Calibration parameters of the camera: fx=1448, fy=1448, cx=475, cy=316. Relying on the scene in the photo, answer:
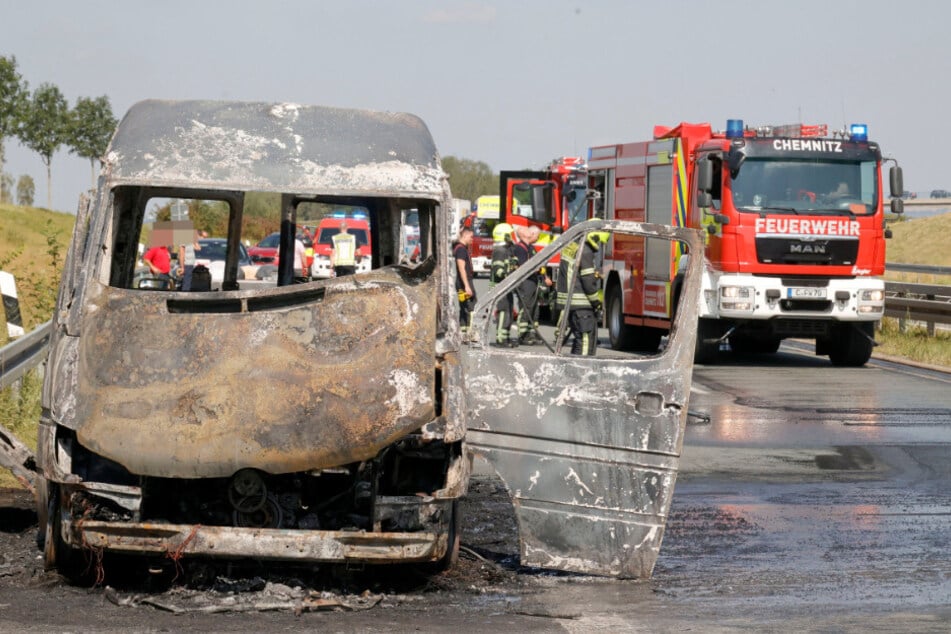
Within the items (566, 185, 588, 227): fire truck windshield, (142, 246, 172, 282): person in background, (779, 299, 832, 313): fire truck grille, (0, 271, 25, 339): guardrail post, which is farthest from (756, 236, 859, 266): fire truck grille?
(142, 246, 172, 282): person in background

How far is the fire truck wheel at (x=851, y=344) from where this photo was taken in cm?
1891

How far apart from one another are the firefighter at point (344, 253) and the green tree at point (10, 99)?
48315mm

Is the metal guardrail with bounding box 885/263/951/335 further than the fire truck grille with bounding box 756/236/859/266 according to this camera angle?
Yes

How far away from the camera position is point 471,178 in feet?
400

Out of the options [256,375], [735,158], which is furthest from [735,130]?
[256,375]

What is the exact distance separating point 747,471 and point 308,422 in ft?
17.8

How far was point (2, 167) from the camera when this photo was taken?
2194 inches

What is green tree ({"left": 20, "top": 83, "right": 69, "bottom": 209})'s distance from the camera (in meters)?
57.4

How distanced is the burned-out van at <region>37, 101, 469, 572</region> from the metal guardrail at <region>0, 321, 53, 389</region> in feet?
10.9

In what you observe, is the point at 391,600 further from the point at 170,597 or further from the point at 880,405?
the point at 880,405

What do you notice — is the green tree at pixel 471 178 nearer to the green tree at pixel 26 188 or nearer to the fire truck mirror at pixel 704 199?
the green tree at pixel 26 188

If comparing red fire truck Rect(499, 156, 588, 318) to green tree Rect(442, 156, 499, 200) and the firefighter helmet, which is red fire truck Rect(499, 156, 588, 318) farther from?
green tree Rect(442, 156, 499, 200)

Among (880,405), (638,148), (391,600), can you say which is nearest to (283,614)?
(391,600)

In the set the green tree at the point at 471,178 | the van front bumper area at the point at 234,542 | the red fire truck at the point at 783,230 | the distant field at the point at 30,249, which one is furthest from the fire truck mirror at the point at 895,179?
the green tree at the point at 471,178
